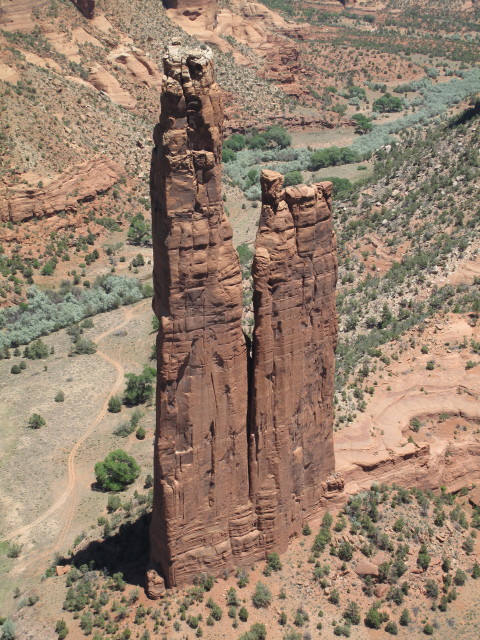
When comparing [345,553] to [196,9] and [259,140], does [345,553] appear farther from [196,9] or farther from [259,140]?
[196,9]

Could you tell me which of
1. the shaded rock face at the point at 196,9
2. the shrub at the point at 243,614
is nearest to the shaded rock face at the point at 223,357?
the shrub at the point at 243,614


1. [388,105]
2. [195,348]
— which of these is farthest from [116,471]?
[388,105]

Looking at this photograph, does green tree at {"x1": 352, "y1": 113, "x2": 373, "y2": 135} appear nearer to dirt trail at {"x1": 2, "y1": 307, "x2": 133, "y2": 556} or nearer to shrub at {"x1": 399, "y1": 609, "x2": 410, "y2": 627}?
dirt trail at {"x1": 2, "y1": 307, "x2": 133, "y2": 556}

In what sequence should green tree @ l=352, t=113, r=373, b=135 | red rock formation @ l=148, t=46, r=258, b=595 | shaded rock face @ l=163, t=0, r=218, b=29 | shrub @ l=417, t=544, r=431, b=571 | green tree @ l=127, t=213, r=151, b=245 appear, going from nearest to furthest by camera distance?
red rock formation @ l=148, t=46, r=258, b=595 → shrub @ l=417, t=544, r=431, b=571 → green tree @ l=127, t=213, r=151, b=245 → green tree @ l=352, t=113, r=373, b=135 → shaded rock face @ l=163, t=0, r=218, b=29

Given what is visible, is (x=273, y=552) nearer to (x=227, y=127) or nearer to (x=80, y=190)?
(x=80, y=190)

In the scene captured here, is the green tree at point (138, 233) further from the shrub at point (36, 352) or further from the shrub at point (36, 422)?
the shrub at point (36, 422)

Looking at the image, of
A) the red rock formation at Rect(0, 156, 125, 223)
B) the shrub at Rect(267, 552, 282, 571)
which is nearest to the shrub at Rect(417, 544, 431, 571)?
the shrub at Rect(267, 552, 282, 571)
